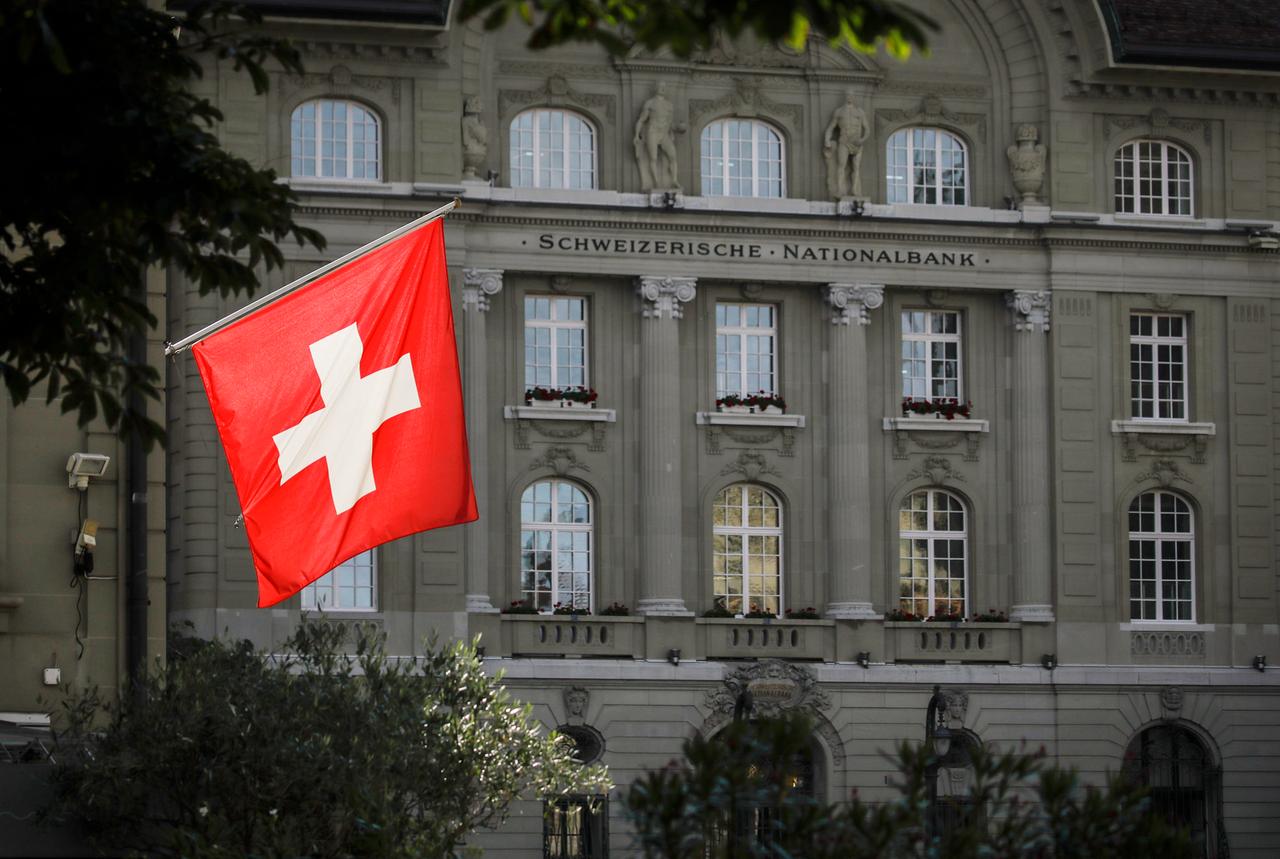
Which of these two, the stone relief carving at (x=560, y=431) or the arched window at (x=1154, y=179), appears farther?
the arched window at (x=1154, y=179)

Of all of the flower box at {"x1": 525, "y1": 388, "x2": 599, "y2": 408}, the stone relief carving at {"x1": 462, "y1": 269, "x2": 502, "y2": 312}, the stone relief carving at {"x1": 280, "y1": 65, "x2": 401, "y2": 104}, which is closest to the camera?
the stone relief carving at {"x1": 280, "y1": 65, "x2": 401, "y2": 104}

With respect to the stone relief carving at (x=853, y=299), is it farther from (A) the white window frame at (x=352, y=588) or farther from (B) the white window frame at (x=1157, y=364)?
(A) the white window frame at (x=352, y=588)

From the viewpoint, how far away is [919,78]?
173 ft

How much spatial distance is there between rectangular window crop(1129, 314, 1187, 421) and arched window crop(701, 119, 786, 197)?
7.47m

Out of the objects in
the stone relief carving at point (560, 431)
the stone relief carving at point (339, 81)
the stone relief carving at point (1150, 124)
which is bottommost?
the stone relief carving at point (560, 431)

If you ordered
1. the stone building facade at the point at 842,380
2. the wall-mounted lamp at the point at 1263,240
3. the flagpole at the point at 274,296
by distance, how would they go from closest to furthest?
1. the flagpole at the point at 274,296
2. the stone building facade at the point at 842,380
3. the wall-mounted lamp at the point at 1263,240

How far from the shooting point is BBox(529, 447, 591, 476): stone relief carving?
5059cm

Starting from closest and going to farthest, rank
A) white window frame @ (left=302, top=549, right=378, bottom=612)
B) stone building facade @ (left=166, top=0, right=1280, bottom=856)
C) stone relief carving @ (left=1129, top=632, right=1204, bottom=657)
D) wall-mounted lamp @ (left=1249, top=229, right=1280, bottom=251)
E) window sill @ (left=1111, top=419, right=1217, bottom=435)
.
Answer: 1. white window frame @ (left=302, top=549, right=378, bottom=612)
2. stone building facade @ (left=166, top=0, right=1280, bottom=856)
3. stone relief carving @ (left=1129, top=632, right=1204, bottom=657)
4. window sill @ (left=1111, top=419, right=1217, bottom=435)
5. wall-mounted lamp @ (left=1249, top=229, right=1280, bottom=251)

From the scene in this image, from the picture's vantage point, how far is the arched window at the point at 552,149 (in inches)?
2010

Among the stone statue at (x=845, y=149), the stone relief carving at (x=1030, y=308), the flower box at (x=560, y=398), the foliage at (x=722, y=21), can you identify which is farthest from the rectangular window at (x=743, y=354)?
the foliage at (x=722, y=21)

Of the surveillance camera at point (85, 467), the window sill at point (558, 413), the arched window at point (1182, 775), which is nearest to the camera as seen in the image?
the surveillance camera at point (85, 467)

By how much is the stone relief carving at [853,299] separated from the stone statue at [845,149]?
168 cm

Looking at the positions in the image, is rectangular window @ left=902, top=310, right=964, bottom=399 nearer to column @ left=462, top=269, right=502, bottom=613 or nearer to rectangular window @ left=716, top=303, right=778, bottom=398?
rectangular window @ left=716, top=303, right=778, bottom=398

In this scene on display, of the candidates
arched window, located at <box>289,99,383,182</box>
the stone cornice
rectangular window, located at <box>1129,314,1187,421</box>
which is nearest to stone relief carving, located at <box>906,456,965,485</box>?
rectangular window, located at <box>1129,314,1187,421</box>
